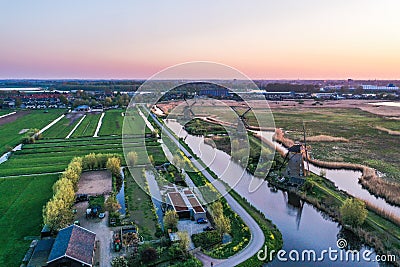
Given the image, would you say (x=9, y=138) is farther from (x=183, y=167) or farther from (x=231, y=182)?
(x=231, y=182)

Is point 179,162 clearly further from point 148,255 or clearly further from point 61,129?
point 61,129

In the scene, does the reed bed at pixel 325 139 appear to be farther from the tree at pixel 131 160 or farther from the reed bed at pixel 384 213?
the tree at pixel 131 160

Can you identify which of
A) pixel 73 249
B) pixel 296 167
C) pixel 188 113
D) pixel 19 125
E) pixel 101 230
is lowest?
pixel 101 230

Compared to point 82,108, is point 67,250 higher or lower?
lower

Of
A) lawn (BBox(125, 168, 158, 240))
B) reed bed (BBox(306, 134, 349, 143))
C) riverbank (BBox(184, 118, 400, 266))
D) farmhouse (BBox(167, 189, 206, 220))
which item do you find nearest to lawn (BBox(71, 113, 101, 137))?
lawn (BBox(125, 168, 158, 240))

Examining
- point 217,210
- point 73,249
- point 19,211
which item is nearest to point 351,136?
point 217,210

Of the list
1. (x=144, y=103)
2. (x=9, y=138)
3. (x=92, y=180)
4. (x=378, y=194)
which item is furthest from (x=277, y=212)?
(x=144, y=103)

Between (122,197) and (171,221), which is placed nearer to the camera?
(171,221)

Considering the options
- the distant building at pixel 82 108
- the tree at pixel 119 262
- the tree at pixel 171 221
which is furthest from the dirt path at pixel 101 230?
the distant building at pixel 82 108
